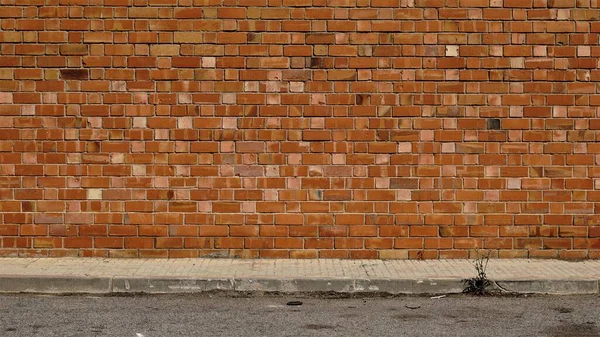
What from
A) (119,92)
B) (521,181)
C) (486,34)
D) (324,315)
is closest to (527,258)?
(521,181)

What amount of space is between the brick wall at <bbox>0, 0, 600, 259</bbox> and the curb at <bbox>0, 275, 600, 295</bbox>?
136 centimetres

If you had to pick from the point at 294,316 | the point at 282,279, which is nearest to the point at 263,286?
the point at 282,279

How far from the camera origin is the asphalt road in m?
7.02

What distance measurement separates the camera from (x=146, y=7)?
10031mm

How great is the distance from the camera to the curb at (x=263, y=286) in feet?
28.4

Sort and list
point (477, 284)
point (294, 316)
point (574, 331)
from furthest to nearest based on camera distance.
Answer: point (477, 284) → point (294, 316) → point (574, 331)

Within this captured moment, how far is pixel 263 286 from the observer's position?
8.71 meters

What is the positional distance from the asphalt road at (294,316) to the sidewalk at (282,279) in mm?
176

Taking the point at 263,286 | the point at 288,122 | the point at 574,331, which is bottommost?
the point at 574,331

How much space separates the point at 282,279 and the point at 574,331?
2932mm

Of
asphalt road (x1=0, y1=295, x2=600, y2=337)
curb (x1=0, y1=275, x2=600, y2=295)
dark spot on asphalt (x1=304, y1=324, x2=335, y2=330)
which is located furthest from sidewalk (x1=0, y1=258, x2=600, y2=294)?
dark spot on asphalt (x1=304, y1=324, x2=335, y2=330)

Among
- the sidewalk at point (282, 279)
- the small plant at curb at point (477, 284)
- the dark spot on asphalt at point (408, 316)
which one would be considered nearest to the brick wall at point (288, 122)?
the sidewalk at point (282, 279)

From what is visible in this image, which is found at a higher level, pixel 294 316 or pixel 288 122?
pixel 288 122

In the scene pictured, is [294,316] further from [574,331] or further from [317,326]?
[574,331]
